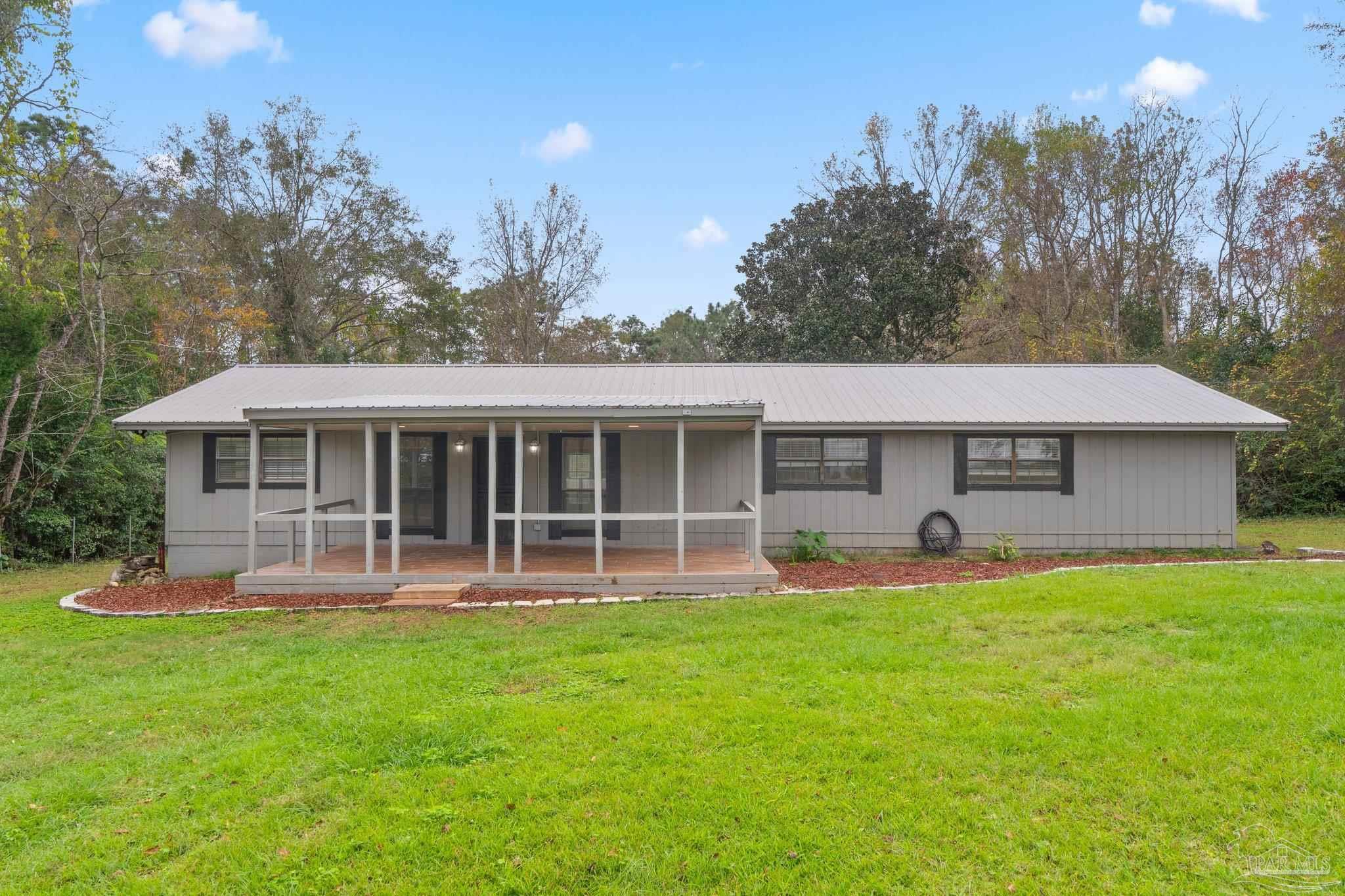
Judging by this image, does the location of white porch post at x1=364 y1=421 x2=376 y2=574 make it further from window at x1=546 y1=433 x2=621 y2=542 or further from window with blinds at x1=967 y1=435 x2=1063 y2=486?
window with blinds at x1=967 y1=435 x2=1063 y2=486

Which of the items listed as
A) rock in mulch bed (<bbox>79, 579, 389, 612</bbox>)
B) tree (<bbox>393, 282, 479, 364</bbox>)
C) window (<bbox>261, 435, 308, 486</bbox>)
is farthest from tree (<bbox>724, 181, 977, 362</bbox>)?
rock in mulch bed (<bbox>79, 579, 389, 612</bbox>)

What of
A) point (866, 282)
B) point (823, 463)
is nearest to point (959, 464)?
point (823, 463)

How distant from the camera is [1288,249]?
20953 millimetres

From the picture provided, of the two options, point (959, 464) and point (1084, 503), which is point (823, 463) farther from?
point (1084, 503)

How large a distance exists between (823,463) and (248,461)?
29.1 feet

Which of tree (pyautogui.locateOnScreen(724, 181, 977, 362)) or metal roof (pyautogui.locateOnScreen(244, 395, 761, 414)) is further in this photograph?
tree (pyautogui.locateOnScreen(724, 181, 977, 362))

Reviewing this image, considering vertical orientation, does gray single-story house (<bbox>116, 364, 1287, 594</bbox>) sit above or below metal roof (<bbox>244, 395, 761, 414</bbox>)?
below

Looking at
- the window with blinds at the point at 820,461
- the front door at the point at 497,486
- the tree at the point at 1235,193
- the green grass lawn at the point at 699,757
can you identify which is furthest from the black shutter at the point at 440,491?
the tree at the point at 1235,193

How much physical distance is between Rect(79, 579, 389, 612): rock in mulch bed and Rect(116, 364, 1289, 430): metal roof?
7.85 ft

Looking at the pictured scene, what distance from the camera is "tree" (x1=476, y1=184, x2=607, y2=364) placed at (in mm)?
24484

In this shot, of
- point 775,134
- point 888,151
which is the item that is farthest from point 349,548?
point 888,151

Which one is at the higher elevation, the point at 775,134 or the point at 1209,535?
the point at 775,134

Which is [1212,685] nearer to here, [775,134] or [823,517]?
[823,517]

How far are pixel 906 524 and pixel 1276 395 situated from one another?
40.7 feet
